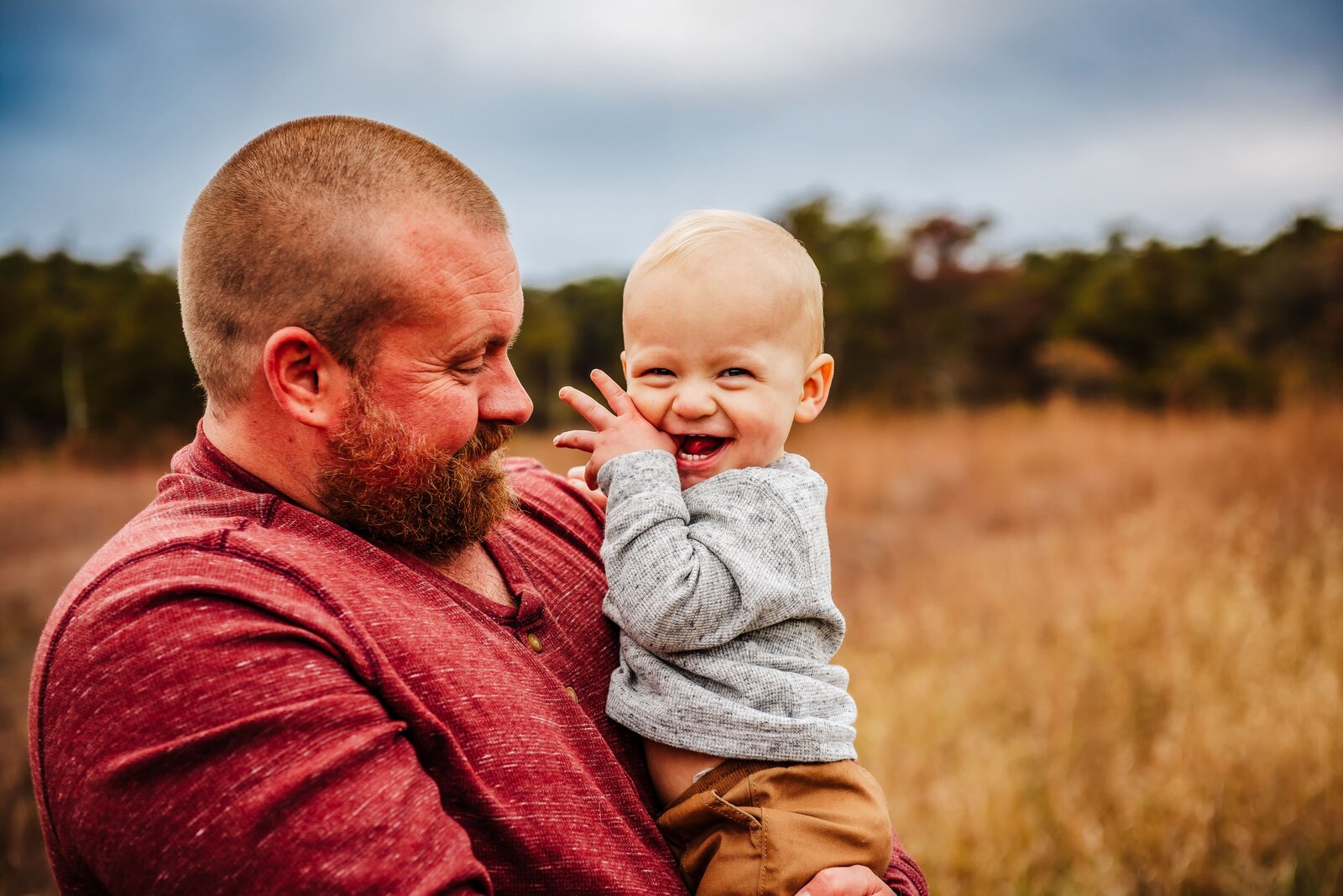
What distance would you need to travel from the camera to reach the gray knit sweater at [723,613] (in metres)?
1.62

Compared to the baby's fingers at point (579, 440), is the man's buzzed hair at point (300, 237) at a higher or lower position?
higher

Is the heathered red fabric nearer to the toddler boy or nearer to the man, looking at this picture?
the man

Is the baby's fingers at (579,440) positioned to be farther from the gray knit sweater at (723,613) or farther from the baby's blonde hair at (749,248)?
the baby's blonde hair at (749,248)

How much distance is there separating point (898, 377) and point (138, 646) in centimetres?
1749

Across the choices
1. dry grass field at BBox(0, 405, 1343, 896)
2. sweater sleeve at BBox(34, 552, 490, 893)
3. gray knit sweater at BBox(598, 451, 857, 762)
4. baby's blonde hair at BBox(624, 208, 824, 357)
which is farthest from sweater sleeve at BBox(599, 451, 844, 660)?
dry grass field at BBox(0, 405, 1343, 896)

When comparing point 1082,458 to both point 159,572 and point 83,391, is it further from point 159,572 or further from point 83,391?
point 83,391

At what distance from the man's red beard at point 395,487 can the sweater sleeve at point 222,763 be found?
364 millimetres

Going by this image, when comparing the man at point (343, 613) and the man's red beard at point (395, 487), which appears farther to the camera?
the man's red beard at point (395, 487)

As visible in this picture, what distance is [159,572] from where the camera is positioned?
132 cm

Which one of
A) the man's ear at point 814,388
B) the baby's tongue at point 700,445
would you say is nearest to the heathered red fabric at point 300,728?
the baby's tongue at point 700,445

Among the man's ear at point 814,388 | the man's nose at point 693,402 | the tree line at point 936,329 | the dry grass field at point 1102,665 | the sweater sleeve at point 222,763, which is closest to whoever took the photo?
the sweater sleeve at point 222,763

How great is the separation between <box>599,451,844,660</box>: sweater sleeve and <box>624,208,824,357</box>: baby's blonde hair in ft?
1.16

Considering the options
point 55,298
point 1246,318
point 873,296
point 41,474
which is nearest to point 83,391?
point 55,298

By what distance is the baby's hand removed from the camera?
1813 millimetres
